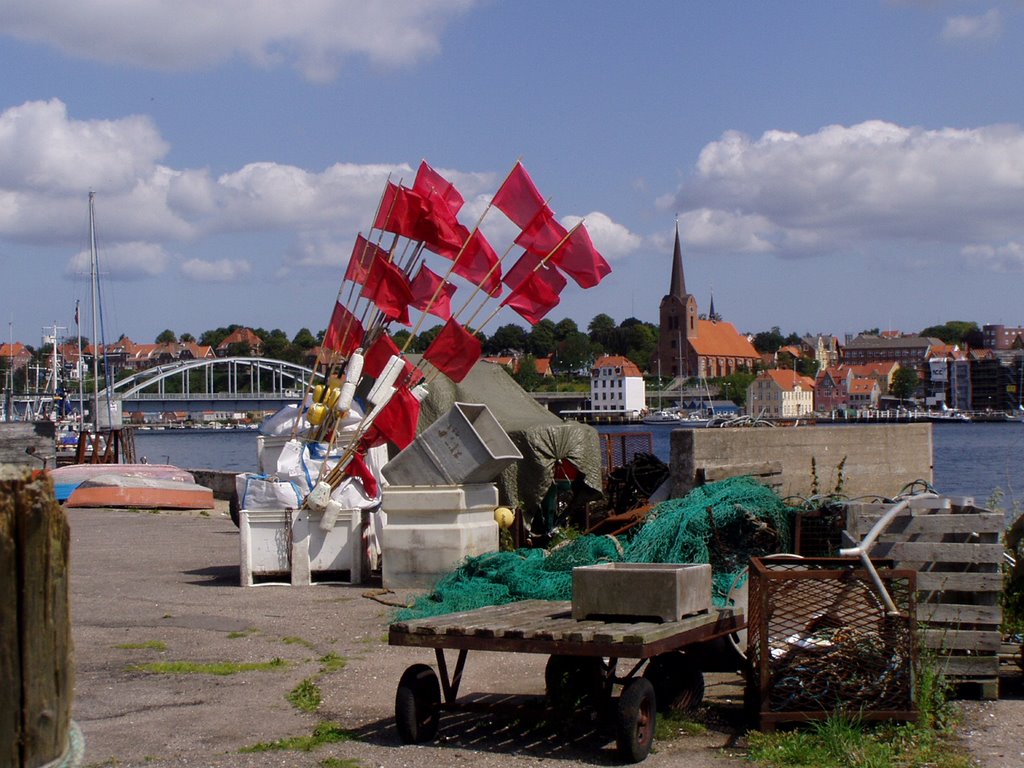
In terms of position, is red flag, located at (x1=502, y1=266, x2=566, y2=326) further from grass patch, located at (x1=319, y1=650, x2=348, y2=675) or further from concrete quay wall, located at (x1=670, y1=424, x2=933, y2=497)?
grass patch, located at (x1=319, y1=650, x2=348, y2=675)

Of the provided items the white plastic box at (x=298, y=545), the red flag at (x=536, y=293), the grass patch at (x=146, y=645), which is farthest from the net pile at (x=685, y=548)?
the red flag at (x=536, y=293)

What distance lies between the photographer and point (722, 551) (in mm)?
10609

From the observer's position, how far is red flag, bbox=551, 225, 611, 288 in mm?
15844

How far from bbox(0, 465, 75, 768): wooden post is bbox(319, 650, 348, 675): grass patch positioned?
579 cm

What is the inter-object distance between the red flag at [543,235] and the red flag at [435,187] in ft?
4.12

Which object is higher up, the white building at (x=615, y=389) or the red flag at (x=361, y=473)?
the white building at (x=615, y=389)

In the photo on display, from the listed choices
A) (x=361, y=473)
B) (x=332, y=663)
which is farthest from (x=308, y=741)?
(x=361, y=473)

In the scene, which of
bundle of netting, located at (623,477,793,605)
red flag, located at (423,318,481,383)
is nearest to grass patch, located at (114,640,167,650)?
bundle of netting, located at (623,477,793,605)

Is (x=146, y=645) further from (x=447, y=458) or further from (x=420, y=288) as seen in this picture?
(x=420, y=288)

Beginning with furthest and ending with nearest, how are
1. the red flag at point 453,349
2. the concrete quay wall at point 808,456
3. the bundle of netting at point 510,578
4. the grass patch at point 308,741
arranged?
Result: the red flag at point 453,349 < the concrete quay wall at point 808,456 < the bundle of netting at point 510,578 < the grass patch at point 308,741

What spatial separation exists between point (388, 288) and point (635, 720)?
981 centimetres

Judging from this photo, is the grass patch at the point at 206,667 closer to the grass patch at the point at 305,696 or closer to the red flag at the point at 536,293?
the grass patch at the point at 305,696

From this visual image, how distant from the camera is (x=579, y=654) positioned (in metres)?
6.66

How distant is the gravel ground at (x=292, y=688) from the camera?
22.8ft
